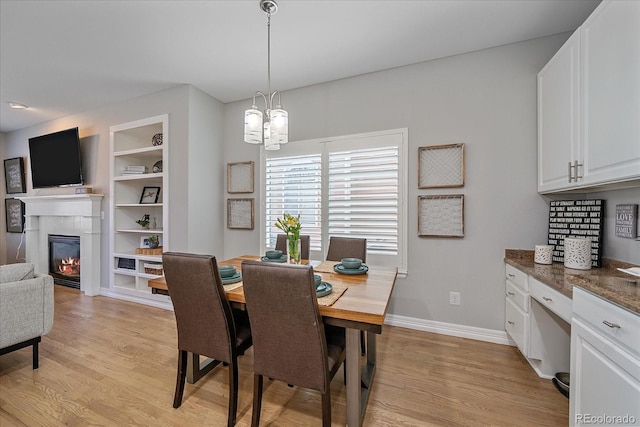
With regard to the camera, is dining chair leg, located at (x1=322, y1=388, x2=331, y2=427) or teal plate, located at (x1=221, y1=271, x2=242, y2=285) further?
teal plate, located at (x1=221, y1=271, x2=242, y2=285)

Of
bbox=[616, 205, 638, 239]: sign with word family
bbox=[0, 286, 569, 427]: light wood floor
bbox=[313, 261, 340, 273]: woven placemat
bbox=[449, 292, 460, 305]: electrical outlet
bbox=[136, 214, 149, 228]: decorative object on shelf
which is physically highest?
bbox=[616, 205, 638, 239]: sign with word family

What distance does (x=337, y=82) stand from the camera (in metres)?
3.19

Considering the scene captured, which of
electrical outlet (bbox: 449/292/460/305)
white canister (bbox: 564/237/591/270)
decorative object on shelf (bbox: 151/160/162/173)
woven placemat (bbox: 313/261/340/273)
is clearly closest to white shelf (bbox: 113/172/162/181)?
decorative object on shelf (bbox: 151/160/162/173)

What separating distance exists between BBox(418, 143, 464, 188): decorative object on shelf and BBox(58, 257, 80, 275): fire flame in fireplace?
5301mm

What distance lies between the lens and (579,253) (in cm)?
189

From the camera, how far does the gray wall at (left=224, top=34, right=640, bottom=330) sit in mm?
2455

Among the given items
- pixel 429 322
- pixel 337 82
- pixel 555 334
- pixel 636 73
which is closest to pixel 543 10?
pixel 636 73

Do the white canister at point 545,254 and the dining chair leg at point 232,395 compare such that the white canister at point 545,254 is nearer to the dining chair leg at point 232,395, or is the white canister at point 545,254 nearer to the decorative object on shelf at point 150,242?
the dining chair leg at point 232,395

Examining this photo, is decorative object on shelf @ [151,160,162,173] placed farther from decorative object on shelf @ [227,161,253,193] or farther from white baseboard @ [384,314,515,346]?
white baseboard @ [384,314,515,346]

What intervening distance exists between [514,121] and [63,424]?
4.01 m

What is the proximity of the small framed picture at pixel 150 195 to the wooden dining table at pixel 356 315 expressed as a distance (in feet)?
8.88

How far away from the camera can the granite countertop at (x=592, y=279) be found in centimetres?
114

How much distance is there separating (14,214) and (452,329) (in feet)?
25.2

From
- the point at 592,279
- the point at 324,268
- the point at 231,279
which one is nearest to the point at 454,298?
the point at 592,279
